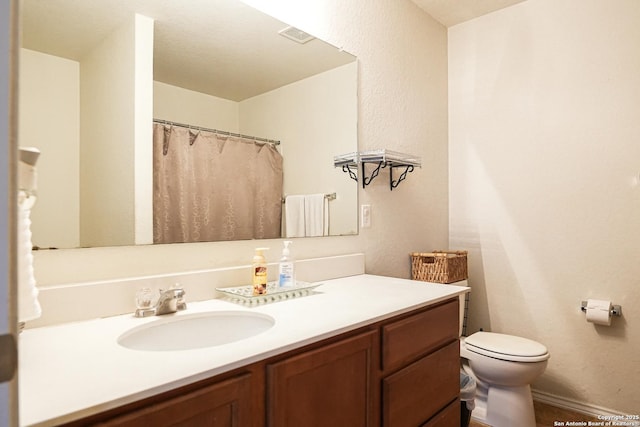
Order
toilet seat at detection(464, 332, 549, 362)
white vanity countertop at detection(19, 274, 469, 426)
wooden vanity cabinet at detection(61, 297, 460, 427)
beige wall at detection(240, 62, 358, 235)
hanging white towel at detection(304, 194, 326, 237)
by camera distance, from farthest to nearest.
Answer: toilet seat at detection(464, 332, 549, 362)
hanging white towel at detection(304, 194, 326, 237)
beige wall at detection(240, 62, 358, 235)
wooden vanity cabinet at detection(61, 297, 460, 427)
white vanity countertop at detection(19, 274, 469, 426)

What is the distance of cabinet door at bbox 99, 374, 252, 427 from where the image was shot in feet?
2.10

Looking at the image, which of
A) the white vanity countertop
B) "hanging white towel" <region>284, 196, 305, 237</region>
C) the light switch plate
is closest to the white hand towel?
the white vanity countertop

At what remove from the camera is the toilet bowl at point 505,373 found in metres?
1.86

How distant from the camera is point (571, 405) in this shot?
7.07ft

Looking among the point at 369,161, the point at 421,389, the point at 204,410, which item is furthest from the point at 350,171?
the point at 204,410

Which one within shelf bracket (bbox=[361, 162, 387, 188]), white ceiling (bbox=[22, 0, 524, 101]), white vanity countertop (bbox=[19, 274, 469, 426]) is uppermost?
white ceiling (bbox=[22, 0, 524, 101])

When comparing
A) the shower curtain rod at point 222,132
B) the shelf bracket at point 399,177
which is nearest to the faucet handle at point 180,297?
the shower curtain rod at point 222,132

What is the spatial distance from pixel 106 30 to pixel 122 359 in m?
0.95

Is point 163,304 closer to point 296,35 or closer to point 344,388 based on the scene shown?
point 344,388

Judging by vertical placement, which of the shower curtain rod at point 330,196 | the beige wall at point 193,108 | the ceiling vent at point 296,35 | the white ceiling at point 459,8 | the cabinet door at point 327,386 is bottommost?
the cabinet door at point 327,386

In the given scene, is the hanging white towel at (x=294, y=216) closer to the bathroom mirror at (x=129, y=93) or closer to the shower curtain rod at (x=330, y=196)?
the bathroom mirror at (x=129, y=93)

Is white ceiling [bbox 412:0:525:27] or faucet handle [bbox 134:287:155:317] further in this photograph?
white ceiling [bbox 412:0:525:27]

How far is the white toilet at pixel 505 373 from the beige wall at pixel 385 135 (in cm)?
59

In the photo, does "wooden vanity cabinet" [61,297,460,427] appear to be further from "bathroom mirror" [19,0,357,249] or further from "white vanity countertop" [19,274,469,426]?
"bathroom mirror" [19,0,357,249]
